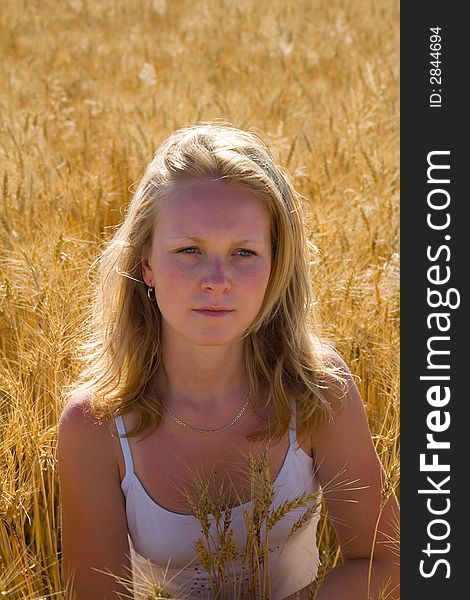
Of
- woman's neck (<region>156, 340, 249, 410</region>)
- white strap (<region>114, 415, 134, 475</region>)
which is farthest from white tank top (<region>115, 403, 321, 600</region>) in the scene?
woman's neck (<region>156, 340, 249, 410</region>)

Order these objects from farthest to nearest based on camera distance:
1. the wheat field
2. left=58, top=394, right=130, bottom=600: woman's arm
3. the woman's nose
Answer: the wheat field < left=58, top=394, right=130, bottom=600: woman's arm < the woman's nose

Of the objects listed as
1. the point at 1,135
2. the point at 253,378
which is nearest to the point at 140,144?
the point at 1,135

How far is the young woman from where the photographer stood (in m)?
1.71

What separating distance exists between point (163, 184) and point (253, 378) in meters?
0.40

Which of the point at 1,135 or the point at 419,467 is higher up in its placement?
the point at 1,135

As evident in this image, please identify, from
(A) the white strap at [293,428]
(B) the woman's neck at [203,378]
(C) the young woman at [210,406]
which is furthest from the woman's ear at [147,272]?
(A) the white strap at [293,428]

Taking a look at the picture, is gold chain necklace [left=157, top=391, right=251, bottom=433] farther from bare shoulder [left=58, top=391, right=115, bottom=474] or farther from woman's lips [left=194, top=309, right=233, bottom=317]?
woman's lips [left=194, top=309, right=233, bottom=317]

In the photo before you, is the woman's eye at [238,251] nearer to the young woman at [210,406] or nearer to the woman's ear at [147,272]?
the young woman at [210,406]

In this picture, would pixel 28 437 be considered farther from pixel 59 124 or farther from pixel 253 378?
pixel 59 124

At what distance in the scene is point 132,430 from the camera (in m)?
1.80

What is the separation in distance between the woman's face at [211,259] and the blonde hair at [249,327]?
0.04m

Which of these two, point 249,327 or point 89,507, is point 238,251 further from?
point 89,507

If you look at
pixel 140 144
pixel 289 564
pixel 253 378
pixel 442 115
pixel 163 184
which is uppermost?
pixel 140 144

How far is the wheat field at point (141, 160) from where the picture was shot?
199cm
